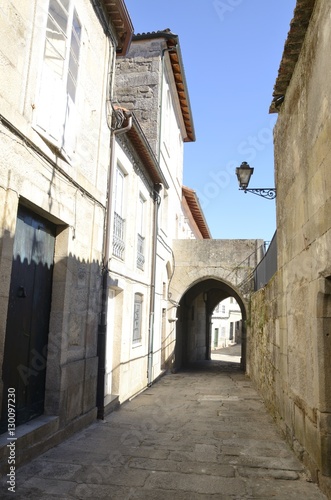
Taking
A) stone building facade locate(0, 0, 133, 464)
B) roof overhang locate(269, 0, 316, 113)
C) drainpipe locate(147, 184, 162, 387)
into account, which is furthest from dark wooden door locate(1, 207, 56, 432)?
drainpipe locate(147, 184, 162, 387)

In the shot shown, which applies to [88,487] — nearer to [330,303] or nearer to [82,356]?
[82,356]

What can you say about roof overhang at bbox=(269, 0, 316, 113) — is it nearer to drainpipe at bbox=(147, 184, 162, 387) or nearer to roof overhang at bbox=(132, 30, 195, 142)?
drainpipe at bbox=(147, 184, 162, 387)

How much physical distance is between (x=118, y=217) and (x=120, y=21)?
11.2 ft

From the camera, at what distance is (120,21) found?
267 inches

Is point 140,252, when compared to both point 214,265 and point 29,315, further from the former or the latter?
point 29,315

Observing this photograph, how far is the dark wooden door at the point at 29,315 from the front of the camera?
4.19 meters

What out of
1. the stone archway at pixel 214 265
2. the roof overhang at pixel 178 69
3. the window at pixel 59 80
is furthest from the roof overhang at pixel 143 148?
the roof overhang at pixel 178 69

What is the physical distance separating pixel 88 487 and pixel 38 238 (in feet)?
8.82

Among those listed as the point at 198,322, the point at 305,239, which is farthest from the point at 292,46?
the point at 198,322

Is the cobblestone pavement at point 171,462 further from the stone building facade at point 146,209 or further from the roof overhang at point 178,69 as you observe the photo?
the roof overhang at point 178,69

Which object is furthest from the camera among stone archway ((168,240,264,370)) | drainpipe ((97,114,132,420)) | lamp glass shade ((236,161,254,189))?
stone archway ((168,240,264,370))

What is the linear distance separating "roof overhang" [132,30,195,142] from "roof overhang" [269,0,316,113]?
7.13 metres

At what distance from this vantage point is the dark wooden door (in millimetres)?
4188

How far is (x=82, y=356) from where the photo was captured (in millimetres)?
5602
